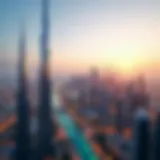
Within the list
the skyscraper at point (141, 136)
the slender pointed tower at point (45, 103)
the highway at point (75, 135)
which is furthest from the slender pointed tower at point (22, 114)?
the skyscraper at point (141, 136)

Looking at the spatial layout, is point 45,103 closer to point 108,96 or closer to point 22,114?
point 22,114

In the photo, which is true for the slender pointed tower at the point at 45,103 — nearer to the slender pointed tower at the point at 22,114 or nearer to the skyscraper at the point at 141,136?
the slender pointed tower at the point at 22,114

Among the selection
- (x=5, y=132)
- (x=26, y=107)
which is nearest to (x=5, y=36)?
(x=26, y=107)

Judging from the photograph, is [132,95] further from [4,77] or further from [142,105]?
[4,77]

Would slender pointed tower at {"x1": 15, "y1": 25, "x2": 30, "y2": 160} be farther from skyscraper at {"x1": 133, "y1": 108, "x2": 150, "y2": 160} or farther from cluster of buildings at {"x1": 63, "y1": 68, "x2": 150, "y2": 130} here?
skyscraper at {"x1": 133, "y1": 108, "x2": 150, "y2": 160}

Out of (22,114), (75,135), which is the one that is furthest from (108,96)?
(22,114)
